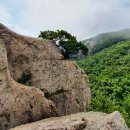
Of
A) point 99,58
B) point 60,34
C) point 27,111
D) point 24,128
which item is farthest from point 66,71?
point 99,58

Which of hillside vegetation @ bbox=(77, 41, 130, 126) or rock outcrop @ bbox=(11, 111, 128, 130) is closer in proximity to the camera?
rock outcrop @ bbox=(11, 111, 128, 130)

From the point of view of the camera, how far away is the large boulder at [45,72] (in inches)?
851

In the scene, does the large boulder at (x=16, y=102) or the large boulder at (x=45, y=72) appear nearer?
the large boulder at (x=16, y=102)

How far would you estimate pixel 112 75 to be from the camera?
98.9 m

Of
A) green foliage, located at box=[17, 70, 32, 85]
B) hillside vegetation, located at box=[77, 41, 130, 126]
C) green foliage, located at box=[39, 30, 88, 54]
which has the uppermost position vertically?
green foliage, located at box=[39, 30, 88, 54]

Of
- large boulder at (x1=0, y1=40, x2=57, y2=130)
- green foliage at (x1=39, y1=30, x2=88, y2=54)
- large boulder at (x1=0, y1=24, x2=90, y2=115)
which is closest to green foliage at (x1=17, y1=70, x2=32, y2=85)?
large boulder at (x1=0, y1=24, x2=90, y2=115)

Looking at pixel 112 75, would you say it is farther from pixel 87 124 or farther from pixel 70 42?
pixel 87 124

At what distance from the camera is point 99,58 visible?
127m

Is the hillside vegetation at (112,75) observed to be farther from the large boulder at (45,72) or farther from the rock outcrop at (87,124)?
the rock outcrop at (87,124)

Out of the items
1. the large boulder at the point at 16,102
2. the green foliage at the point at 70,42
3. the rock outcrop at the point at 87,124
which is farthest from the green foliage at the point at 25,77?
the green foliage at the point at 70,42

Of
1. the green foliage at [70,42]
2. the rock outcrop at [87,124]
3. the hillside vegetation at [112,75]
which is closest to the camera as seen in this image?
the rock outcrop at [87,124]

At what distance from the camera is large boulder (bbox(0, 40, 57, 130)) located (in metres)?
18.9

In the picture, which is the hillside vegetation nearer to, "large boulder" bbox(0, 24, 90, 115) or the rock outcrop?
"large boulder" bbox(0, 24, 90, 115)

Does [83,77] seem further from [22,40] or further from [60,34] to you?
[60,34]
